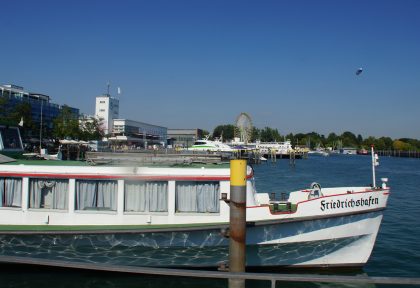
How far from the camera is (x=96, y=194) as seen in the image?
980 centimetres

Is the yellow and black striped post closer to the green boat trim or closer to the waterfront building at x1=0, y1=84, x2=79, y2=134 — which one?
the green boat trim

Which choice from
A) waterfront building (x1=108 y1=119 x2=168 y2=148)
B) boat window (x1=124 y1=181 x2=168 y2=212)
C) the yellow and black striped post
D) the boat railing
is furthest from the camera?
waterfront building (x1=108 y1=119 x2=168 y2=148)

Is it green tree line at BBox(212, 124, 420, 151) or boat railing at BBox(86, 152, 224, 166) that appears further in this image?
green tree line at BBox(212, 124, 420, 151)

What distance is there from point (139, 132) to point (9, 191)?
455 feet

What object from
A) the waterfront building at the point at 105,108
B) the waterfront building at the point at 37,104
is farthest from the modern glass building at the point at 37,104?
the waterfront building at the point at 105,108

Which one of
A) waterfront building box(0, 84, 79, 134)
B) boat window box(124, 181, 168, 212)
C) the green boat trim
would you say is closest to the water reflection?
the green boat trim

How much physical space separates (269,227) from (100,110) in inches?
5119

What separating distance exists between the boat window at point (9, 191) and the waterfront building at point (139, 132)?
10475 cm

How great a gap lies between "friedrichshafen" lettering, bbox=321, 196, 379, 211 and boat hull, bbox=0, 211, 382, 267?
0.93ft

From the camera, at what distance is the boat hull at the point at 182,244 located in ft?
30.2

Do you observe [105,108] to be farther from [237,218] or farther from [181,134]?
[237,218]

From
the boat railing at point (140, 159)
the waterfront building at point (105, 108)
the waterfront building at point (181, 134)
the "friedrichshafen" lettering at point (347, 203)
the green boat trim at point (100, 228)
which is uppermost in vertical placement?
the waterfront building at point (105, 108)

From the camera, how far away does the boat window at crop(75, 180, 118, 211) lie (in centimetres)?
972

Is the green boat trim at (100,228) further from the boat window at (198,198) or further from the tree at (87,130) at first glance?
the tree at (87,130)
